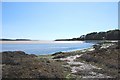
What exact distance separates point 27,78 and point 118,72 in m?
10.5

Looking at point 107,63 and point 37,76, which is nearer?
point 37,76

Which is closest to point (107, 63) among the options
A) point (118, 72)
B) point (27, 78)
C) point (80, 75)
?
point (118, 72)

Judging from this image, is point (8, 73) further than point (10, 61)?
No

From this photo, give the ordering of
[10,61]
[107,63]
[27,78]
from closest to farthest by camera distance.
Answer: [27,78], [10,61], [107,63]

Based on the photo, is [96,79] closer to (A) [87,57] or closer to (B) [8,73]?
(B) [8,73]

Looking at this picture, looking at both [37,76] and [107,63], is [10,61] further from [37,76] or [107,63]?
[107,63]

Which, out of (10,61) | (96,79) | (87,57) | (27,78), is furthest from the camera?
(87,57)

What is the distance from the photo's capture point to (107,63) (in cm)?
3152

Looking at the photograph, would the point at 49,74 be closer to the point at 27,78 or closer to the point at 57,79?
the point at 57,79

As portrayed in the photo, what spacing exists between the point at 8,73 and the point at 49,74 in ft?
12.4

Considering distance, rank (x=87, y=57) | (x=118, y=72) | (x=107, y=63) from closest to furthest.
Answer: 1. (x=118, y=72)
2. (x=107, y=63)
3. (x=87, y=57)

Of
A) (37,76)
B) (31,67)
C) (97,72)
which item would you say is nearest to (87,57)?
(97,72)

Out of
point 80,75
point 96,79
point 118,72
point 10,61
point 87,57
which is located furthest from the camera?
point 87,57

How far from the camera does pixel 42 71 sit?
23016mm
